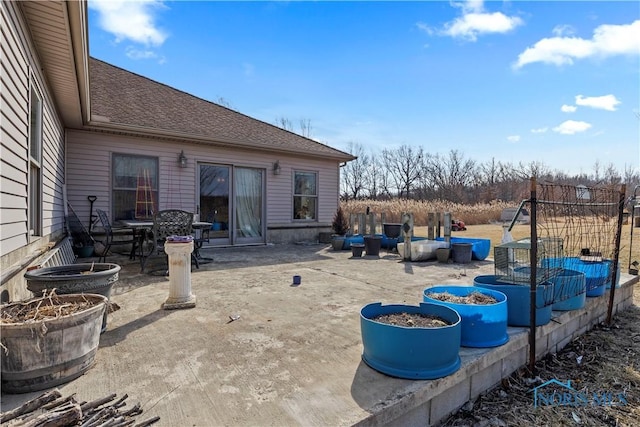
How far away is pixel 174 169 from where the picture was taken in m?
Answer: 7.07

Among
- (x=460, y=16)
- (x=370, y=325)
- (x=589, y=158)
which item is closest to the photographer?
(x=370, y=325)

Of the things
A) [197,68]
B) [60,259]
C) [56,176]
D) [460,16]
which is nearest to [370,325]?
[60,259]

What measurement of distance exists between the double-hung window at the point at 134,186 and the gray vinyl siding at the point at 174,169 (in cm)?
11

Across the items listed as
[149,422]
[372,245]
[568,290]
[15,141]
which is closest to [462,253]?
[372,245]

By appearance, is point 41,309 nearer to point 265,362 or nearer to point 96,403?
point 96,403

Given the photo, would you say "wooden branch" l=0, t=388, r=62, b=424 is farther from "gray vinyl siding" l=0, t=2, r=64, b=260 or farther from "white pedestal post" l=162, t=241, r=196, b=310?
"white pedestal post" l=162, t=241, r=196, b=310

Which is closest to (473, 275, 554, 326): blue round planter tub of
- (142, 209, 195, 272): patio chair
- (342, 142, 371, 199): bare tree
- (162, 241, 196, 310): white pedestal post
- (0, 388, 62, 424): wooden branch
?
(162, 241, 196, 310): white pedestal post

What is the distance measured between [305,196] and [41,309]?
299 inches

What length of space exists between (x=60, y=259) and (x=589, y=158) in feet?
152

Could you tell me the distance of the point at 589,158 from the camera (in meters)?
36.5

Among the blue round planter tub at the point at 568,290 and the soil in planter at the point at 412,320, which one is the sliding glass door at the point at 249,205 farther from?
the blue round planter tub at the point at 568,290

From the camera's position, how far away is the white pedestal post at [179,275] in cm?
304

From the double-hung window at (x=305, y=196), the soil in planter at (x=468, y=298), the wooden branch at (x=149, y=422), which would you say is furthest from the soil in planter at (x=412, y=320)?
the double-hung window at (x=305, y=196)

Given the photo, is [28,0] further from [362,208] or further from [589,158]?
[589,158]
